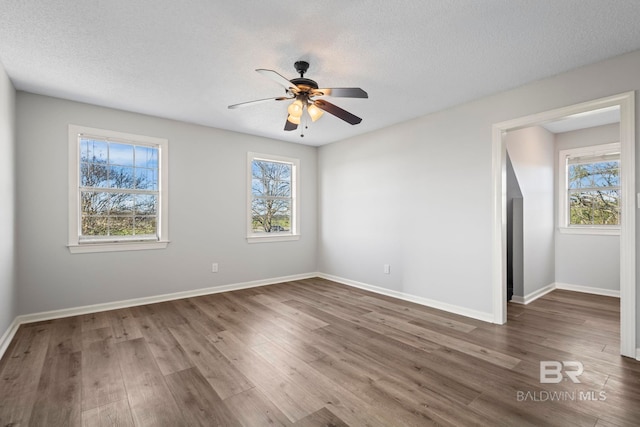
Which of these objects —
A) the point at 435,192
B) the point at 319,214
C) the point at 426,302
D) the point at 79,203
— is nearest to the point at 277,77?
the point at 435,192

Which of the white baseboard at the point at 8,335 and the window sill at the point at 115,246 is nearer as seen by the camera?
the white baseboard at the point at 8,335

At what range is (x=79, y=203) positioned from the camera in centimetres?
367

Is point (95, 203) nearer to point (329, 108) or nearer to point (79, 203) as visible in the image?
point (79, 203)

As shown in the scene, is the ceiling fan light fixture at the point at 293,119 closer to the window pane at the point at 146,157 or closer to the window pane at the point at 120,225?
the window pane at the point at 146,157

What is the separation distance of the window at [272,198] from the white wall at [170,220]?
0.43ft

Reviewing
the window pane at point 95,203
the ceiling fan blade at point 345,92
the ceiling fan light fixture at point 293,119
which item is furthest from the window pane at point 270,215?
the ceiling fan blade at point 345,92

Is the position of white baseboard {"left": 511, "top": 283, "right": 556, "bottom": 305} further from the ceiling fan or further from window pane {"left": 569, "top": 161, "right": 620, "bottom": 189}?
the ceiling fan

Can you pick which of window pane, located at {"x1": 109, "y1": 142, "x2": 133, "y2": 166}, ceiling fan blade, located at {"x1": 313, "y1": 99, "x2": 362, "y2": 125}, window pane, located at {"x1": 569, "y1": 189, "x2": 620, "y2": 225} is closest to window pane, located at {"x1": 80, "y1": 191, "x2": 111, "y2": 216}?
window pane, located at {"x1": 109, "y1": 142, "x2": 133, "y2": 166}

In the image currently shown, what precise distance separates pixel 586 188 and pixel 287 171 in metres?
5.04

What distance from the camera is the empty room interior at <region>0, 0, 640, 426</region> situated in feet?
6.64

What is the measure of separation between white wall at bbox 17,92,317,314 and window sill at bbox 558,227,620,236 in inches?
168

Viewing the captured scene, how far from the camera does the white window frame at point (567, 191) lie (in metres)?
4.60

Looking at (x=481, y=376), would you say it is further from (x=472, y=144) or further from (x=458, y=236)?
(x=472, y=144)

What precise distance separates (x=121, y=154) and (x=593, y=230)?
7019 mm
